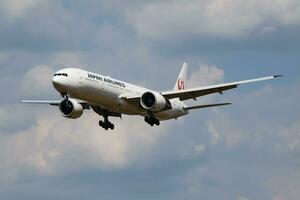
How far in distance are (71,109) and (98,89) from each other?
21.3 feet

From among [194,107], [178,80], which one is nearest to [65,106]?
[194,107]

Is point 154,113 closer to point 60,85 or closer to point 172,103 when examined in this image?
point 172,103

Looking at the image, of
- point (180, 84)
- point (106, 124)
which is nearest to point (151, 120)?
point (106, 124)

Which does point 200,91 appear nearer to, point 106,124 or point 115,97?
point 115,97

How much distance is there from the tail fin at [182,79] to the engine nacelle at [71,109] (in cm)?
2153

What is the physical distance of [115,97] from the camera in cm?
11875

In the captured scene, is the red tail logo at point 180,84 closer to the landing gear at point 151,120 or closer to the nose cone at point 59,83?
the landing gear at point 151,120

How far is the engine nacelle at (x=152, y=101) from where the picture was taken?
12044cm

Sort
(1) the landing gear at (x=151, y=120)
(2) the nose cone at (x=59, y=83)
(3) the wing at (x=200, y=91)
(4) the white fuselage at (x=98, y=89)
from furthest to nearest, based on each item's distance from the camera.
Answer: (1) the landing gear at (x=151, y=120) → (3) the wing at (x=200, y=91) → (4) the white fuselage at (x=98, y=89) → (2) the nose cone at (x=59, y=83)

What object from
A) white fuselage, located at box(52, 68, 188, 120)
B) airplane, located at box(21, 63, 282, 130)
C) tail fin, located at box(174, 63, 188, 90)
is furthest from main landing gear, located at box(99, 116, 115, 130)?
tail fin, located at box(174, 63, 188, 90)

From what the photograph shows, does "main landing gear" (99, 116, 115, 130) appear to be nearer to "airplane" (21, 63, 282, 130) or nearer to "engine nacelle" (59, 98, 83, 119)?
"airplane" (21, 63, 282, 130)

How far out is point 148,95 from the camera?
397 ft

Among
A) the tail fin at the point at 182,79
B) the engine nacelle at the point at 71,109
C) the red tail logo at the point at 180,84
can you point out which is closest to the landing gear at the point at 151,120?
the engine nacelle at the point at 71,109

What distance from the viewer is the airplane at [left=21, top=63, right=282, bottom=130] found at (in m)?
115
